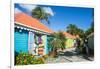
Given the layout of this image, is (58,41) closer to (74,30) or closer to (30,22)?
(74,30)

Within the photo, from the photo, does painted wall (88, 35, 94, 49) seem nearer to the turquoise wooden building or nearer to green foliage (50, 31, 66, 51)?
green foliage (50, 31, 66, 51)

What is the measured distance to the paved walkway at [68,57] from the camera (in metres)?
2.00

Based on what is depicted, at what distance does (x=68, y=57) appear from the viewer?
2.04m

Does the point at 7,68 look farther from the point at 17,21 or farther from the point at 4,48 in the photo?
the point at 17,21

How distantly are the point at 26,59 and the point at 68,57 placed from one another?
420mm

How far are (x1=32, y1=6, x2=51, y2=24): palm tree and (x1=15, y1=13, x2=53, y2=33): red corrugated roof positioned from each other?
0.04 metres

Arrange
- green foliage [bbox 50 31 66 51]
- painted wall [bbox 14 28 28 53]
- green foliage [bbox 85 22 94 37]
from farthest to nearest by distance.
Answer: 1. green foliage [bbox 85 22 94 37]
2. green foliage [bbox 50 31 66 51]
3. painted wall [bbox 14 28 28 53]

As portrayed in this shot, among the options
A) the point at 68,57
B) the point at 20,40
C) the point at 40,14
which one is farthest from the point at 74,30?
the point at 20,40

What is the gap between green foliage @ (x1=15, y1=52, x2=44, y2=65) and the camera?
1.88 metres

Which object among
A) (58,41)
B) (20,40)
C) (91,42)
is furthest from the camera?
(91,42)

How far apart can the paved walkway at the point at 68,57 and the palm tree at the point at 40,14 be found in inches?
13.7

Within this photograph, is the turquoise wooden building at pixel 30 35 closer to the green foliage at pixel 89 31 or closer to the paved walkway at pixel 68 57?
the paved walkway at pixel 68 57

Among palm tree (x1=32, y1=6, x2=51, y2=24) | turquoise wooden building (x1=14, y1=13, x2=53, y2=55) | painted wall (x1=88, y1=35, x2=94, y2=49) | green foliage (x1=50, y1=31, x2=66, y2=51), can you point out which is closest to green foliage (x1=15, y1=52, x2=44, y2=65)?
turquoise wooden building (x1=14, y1=13, x2=53, y2=55)

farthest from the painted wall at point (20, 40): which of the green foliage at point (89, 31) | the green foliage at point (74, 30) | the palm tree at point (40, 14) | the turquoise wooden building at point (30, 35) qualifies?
the green foliage at point (89, 31)
